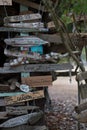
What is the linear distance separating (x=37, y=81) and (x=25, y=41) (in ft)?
2.75

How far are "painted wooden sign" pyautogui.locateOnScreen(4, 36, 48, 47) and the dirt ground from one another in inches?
93.7

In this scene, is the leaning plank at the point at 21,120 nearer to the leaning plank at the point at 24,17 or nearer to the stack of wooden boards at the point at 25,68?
the stack of wooden boards at the point at 25,68

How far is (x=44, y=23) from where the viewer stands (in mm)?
7129

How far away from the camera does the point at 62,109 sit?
10.6 m

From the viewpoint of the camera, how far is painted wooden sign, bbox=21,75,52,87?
22.0ft

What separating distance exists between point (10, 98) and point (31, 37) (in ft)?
4.14

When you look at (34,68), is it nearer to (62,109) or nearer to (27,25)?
(27,25)

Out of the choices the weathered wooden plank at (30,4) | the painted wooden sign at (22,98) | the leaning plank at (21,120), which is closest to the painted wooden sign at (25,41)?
the weathered wooden plank at (30,4)

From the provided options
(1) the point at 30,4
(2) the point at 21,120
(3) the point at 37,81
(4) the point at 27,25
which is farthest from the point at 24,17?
(2) the point at 21,120

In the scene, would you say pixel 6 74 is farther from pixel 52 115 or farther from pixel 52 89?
pixel 52 89

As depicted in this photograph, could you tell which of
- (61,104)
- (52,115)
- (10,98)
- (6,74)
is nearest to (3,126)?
(10,98)

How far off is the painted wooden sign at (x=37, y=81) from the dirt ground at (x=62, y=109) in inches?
64.4

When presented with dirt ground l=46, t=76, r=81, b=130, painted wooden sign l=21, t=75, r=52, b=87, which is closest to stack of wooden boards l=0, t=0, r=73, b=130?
painted wooden sign l=21, t=75, r=52, b=87

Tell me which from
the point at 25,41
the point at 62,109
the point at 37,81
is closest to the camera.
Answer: the point at 25,41
